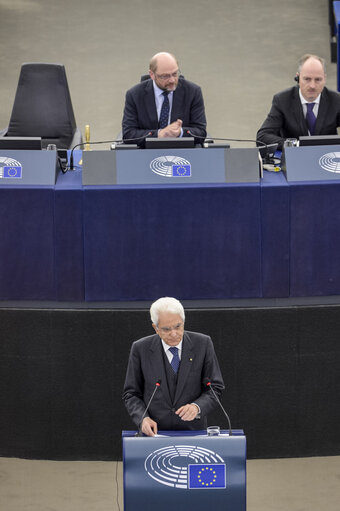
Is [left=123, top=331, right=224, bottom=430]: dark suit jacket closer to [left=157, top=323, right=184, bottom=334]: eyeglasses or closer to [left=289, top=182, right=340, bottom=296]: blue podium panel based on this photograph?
[left=157, top=323, right=184, bottom=334]: eyeglasses

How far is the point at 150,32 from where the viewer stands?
1291 cm

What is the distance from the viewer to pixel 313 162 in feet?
19.9

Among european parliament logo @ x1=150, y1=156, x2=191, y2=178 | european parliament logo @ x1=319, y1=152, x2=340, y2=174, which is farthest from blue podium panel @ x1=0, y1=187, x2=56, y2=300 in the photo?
european parliament logo @ x1=319, y1=152, x2=340, y2=174

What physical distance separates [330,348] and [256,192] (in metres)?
0.86

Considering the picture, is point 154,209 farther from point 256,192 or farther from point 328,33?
point 328,33

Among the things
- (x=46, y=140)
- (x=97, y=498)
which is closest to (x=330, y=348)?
(x=97, y=498)

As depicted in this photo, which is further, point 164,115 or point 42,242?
point 164,115

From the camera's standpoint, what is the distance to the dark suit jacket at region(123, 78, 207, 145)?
6.88 m

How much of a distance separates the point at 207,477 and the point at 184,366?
60 centimetres

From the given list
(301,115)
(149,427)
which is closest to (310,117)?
(301,115)

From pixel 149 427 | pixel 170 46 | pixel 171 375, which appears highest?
pixel 170 46

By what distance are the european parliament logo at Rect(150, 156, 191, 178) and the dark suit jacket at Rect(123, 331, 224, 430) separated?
1.18m

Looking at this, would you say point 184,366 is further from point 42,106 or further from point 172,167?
point 42,106

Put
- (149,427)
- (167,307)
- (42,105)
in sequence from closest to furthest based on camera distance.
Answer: (149,427), (167,307), (42,105)
